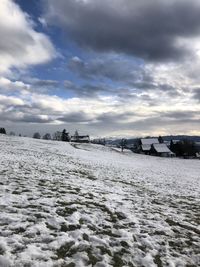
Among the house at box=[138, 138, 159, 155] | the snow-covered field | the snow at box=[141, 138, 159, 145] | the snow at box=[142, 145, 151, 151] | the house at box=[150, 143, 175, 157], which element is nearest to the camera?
the snow-covered field

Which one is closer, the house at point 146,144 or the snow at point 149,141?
the house at point 146,144

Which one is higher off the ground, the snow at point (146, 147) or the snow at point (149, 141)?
the snow at point (149, 141)

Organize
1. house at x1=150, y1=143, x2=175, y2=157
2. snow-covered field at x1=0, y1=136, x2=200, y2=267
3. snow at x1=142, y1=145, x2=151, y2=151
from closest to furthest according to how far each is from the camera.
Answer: snow-covered field at x1=0, y1=136, x2=200, y2=267
house at x1=150, y1=143, x2=175, y2=157
snow at x1=142, y1=145, x2=151, y2=151

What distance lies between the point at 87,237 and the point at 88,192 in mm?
6126

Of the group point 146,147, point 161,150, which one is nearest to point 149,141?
point 146,147

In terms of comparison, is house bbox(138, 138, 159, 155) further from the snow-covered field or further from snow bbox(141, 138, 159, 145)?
the snow-covered field

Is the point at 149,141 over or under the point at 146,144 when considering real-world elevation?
over

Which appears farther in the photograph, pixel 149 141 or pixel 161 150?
pixel 149 141

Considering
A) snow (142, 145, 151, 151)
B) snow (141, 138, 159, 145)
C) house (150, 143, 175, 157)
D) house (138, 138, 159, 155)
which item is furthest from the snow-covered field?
snow (141, 138, 159, 145)

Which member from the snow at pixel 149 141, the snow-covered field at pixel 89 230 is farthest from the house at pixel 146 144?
the snow-covered field at pixel 89 230

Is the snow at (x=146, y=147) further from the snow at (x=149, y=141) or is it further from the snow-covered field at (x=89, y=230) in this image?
the snow-covered field at (x=89, y=230)

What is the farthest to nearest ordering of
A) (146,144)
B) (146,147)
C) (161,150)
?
(146,144) < (146,147) < (161,150)

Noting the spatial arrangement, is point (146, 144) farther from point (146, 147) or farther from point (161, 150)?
point (161, 150)

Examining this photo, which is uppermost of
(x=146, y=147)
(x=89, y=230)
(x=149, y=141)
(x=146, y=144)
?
(x=149, y=141)
